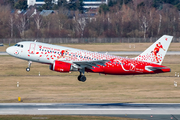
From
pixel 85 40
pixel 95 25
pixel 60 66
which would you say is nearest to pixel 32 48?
pixel 60 66

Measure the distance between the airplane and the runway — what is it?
594cm

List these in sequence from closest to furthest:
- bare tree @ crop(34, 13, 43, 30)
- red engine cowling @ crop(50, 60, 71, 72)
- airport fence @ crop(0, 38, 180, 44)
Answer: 1. red engine cowling @ crop(50, 60, 71, 72)
2. airport fence @ crop(0, 38, 180, 44)
3. bare tree @ crop(34, 13, 43, 30)

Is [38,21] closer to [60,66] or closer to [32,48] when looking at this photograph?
[32,48]

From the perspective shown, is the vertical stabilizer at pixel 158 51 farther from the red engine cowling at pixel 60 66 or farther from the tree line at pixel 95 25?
the tree line at pixel 95 25

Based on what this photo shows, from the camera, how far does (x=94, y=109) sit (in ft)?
182

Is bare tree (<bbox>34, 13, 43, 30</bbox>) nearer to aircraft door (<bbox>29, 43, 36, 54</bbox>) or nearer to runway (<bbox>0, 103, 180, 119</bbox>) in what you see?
runway (<bbox>0, 103, 180, 119</bbox>)

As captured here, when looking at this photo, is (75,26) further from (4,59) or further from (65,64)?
(65,64)

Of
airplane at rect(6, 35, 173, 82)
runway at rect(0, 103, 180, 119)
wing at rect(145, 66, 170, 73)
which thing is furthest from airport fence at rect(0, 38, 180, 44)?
wing at rect(145, 66, 170, 73)

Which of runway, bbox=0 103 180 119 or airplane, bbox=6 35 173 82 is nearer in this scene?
runway, bbox=0 103 180 119

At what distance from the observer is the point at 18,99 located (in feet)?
203

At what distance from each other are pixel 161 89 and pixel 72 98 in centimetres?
2196

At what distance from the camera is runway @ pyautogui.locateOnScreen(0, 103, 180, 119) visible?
53000 millimetres

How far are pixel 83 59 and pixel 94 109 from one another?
346 inches

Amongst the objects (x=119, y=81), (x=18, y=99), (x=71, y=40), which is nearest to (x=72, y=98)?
(x=18, y=99)
